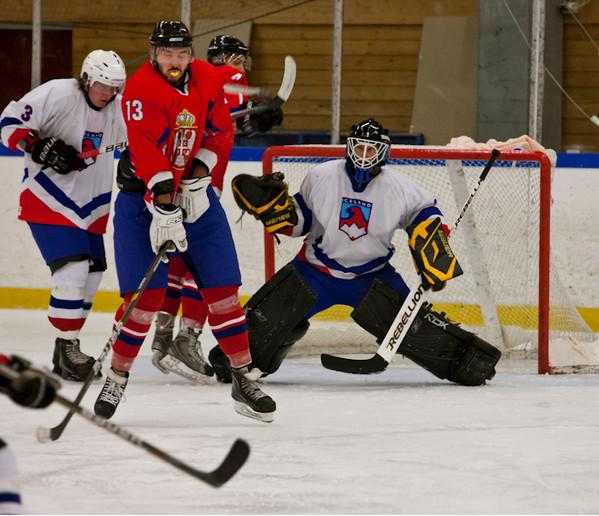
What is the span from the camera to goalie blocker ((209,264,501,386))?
4137 millimetres

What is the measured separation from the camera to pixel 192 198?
3.48 metres

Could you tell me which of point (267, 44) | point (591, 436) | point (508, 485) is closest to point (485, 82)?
point (267, 44)

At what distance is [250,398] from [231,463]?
3.86ft

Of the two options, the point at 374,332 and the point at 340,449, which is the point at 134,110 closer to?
the point at 340,449

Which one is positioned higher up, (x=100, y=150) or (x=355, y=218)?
(x=100, y=150)

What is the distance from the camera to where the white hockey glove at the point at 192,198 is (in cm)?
348

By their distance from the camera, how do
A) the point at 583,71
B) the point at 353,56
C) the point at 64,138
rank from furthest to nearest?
the point at 353,56 → the point at 583,71 → the point at 64,138

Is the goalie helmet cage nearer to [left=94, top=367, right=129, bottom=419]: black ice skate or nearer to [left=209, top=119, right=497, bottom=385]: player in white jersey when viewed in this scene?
[left=209, top=119, right=497, bottom=385]: player in white jersey

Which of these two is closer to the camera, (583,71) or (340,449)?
(340,449)

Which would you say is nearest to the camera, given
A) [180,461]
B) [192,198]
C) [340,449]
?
[180,461]

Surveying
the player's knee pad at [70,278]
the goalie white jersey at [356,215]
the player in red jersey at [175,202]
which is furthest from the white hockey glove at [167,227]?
the player's knee pad at [70,278]

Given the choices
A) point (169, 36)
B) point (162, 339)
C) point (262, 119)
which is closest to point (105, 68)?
point (262, 119)

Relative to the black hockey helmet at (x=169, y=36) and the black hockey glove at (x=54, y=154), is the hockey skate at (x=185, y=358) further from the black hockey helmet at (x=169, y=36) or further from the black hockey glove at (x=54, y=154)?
the black hockey helmet at (x=169, y=36)

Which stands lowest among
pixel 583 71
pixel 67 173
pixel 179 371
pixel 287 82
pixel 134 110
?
pixel 179 371
